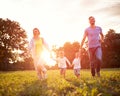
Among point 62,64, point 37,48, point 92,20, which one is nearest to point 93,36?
point 92,20

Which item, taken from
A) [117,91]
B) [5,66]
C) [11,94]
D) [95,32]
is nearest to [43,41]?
[95,32]

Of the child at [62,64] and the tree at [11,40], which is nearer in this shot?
the child at [62,64]

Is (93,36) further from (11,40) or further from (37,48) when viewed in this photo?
(11,40)

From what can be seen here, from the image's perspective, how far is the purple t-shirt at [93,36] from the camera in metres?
14.5

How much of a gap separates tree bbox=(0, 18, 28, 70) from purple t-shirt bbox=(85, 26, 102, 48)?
200 ft

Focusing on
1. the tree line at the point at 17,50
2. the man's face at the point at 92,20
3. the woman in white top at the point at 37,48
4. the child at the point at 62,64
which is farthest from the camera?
the tree line at the point at 17,50

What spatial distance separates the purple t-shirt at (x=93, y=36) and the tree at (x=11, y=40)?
60985 mm

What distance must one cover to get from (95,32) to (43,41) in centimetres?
292

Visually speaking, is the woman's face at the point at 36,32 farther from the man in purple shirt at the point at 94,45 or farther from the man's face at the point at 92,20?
the man's face at the point at 92,20

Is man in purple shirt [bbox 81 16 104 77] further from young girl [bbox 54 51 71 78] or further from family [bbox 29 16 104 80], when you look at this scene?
young girl [bbox 54 51 71 78]

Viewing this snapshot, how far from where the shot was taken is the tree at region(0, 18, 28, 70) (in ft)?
248

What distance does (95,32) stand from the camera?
47.7 ft

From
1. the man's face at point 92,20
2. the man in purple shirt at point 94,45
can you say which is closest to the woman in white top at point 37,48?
the man in purple shirt at point 94,45

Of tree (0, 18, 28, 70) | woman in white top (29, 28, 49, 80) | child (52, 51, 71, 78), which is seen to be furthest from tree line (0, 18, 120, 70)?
woman in white top (29, 28, 49, 80)
